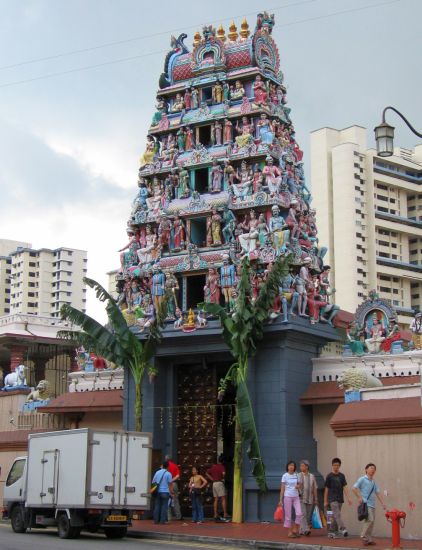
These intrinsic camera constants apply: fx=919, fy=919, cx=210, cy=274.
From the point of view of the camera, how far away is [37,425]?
33781mm

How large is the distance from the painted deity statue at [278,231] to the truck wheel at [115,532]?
10.0 metres

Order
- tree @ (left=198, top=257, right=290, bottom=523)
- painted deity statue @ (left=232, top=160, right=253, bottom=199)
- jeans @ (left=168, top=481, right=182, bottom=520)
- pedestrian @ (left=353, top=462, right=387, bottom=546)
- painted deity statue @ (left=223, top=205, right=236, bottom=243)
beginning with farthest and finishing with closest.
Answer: painted deity statue @ (left=232, top=160, right=253, bottom=199) < painted deity statue @ (left=223, top=205, right=236, bottom=243) < jeans @ (left=168, top=481, right=182, bottom=520) < tree @ (left=198, top=257, right=290, bottom=523) < pedestrian @ (left=353, top=462, right=387, bottom=546)

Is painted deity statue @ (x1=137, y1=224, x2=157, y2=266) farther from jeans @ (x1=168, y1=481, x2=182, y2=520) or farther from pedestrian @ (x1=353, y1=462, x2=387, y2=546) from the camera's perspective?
pedestrian @ (x1=353, y1=462, x2=387, y2=546)

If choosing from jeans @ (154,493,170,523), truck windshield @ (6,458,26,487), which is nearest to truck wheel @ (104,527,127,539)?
jeans @ (154,493,170,523)

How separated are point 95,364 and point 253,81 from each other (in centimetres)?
1142

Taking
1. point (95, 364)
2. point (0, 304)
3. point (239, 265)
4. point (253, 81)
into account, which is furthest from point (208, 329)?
point (0, 304)

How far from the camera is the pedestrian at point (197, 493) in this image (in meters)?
25.6

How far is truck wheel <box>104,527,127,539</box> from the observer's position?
22.1 m

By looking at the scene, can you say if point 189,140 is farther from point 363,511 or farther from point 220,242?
point 363,511

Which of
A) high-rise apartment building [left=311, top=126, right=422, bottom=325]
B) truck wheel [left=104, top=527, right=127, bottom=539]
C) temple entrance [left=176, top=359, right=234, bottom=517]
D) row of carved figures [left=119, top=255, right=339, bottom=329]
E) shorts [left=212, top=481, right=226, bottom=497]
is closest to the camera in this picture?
truck wheel [left=104, top=527, right=127, bottom=539]

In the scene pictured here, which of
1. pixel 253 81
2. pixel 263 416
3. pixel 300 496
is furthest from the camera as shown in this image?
pixel 253 81

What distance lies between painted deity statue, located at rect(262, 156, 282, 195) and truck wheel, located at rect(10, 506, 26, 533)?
12.2m

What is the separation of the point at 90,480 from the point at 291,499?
4.66 metres

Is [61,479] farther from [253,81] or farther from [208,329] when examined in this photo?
[253,81]
